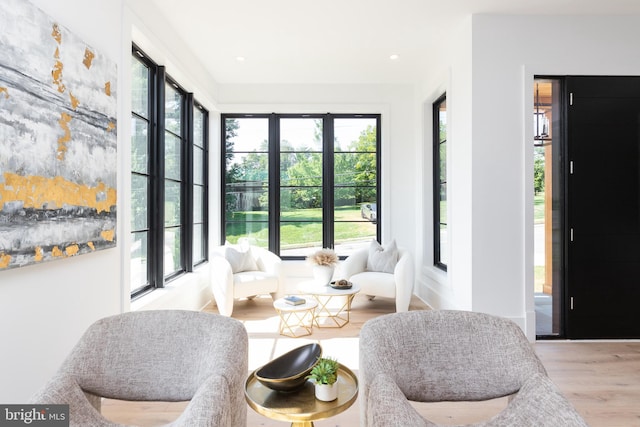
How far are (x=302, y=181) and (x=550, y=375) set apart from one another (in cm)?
375

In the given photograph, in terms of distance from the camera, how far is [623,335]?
3.54 m

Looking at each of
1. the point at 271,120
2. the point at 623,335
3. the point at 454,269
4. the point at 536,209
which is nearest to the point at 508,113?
the point at 536,209

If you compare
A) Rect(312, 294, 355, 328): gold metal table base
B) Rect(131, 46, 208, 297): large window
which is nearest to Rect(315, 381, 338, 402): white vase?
Rect(131, 46, 208, 297): large window

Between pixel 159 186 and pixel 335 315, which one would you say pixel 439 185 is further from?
pixel 159 186

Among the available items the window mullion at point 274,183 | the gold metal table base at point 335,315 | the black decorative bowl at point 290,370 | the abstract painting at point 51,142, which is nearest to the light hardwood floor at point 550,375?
the gold metal table base at point 335,315

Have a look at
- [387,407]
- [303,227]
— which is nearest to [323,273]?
[303,227]

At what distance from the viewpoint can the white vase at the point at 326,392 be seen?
1.41 m

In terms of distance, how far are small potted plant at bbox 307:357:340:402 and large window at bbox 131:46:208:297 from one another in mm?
2355

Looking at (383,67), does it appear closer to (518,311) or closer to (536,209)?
(536,209)

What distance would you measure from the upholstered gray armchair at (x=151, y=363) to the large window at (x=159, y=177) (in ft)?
5.92

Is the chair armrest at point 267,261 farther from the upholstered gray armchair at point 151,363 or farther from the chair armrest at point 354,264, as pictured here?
the upholstered gray armchair at point 151,363

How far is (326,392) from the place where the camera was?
4.63ft

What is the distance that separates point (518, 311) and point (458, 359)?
2.32m

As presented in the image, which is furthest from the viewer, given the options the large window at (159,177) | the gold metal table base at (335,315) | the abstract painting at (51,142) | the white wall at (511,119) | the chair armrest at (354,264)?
the chair armrest at (354,264)
